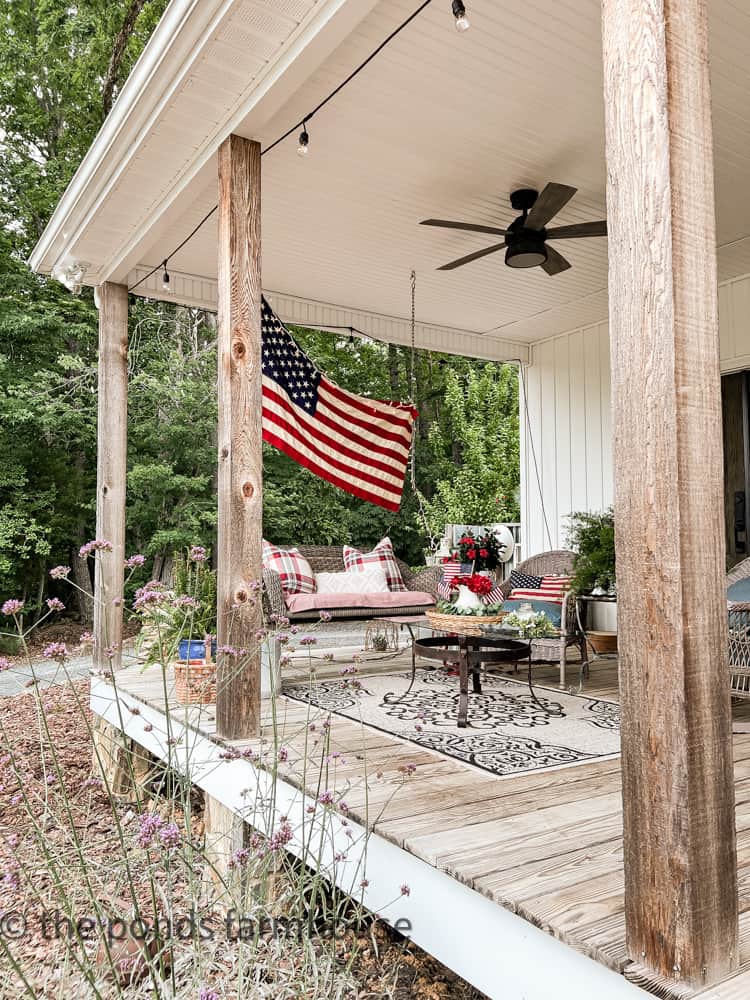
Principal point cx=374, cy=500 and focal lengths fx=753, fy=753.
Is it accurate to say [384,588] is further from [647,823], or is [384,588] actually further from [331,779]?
[647,823]

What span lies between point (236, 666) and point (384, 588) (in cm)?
312

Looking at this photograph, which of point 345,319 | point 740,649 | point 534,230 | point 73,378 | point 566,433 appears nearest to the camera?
point 740,649

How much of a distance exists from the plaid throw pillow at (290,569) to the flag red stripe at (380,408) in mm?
1363

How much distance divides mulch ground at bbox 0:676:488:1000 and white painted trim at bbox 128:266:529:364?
355 centimetres

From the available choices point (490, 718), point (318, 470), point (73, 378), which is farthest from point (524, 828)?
point (73, 378)

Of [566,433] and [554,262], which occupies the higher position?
[554,262]

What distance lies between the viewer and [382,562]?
646cm

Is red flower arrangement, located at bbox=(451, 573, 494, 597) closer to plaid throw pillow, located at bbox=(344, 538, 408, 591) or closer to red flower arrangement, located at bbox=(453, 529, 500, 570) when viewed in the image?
red flower arrangement, located at bbox=(453, 529, 500, 570)

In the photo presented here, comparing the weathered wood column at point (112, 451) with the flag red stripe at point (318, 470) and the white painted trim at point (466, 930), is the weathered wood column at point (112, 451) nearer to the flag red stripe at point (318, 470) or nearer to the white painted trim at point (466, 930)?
the flag red stripe at point (318, 470)

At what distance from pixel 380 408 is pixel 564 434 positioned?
2.32 meters

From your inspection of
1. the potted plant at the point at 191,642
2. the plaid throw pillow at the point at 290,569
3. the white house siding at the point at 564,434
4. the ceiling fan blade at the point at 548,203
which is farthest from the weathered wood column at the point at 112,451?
the white house siding at the point at 564,434

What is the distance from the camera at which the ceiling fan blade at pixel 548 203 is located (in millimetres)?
3623

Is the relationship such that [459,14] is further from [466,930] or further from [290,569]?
[290,569]

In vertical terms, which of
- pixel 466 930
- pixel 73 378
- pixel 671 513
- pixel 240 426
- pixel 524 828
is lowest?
pixel 466 930
